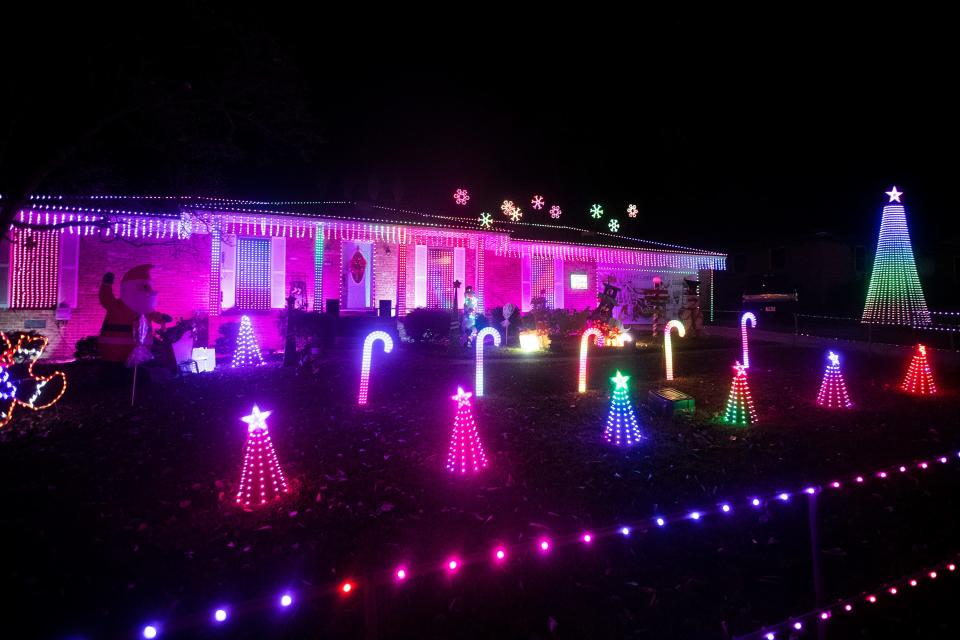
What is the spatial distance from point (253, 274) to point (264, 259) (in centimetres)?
51

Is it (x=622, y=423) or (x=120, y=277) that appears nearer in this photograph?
(x=622, y=423)

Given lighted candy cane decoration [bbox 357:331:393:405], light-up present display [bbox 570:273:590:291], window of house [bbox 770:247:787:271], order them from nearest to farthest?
lighted candy cane decoration [bbox 357:331:393:405], light-up present display [bbox 570:273:590:291], window of house [bbox 770:247:787:271]

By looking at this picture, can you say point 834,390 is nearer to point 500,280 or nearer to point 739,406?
point 739,406

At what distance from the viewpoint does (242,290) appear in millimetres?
13516

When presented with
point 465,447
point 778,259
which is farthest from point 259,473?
point 778,259

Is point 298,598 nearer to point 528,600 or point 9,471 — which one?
point 528,600

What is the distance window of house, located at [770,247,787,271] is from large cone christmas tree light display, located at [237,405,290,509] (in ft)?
118

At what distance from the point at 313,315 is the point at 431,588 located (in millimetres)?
10373

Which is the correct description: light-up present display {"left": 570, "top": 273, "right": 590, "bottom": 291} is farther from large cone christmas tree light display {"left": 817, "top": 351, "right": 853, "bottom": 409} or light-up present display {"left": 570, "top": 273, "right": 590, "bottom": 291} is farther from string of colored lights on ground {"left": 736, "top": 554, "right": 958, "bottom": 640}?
string of colored lights on ground {"left": 736, "top": 554, "right": 958, "bottom": 640}

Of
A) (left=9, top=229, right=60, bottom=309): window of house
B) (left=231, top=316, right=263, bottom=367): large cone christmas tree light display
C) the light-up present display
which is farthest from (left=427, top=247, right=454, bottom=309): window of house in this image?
(left=9, top=229, right=60, bottom=309): window of house

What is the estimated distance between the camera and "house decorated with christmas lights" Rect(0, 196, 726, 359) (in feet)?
38.0

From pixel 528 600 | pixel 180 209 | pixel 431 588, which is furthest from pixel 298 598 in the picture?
pixel 180 209

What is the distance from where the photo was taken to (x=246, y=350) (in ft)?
37.2

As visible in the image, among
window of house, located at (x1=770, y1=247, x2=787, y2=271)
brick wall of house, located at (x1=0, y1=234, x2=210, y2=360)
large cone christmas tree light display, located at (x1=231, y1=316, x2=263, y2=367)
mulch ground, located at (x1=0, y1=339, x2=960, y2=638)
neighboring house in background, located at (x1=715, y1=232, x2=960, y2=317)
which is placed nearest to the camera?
mulch ground, located at (x1=0, y1=339, x2=960, y2=638)
